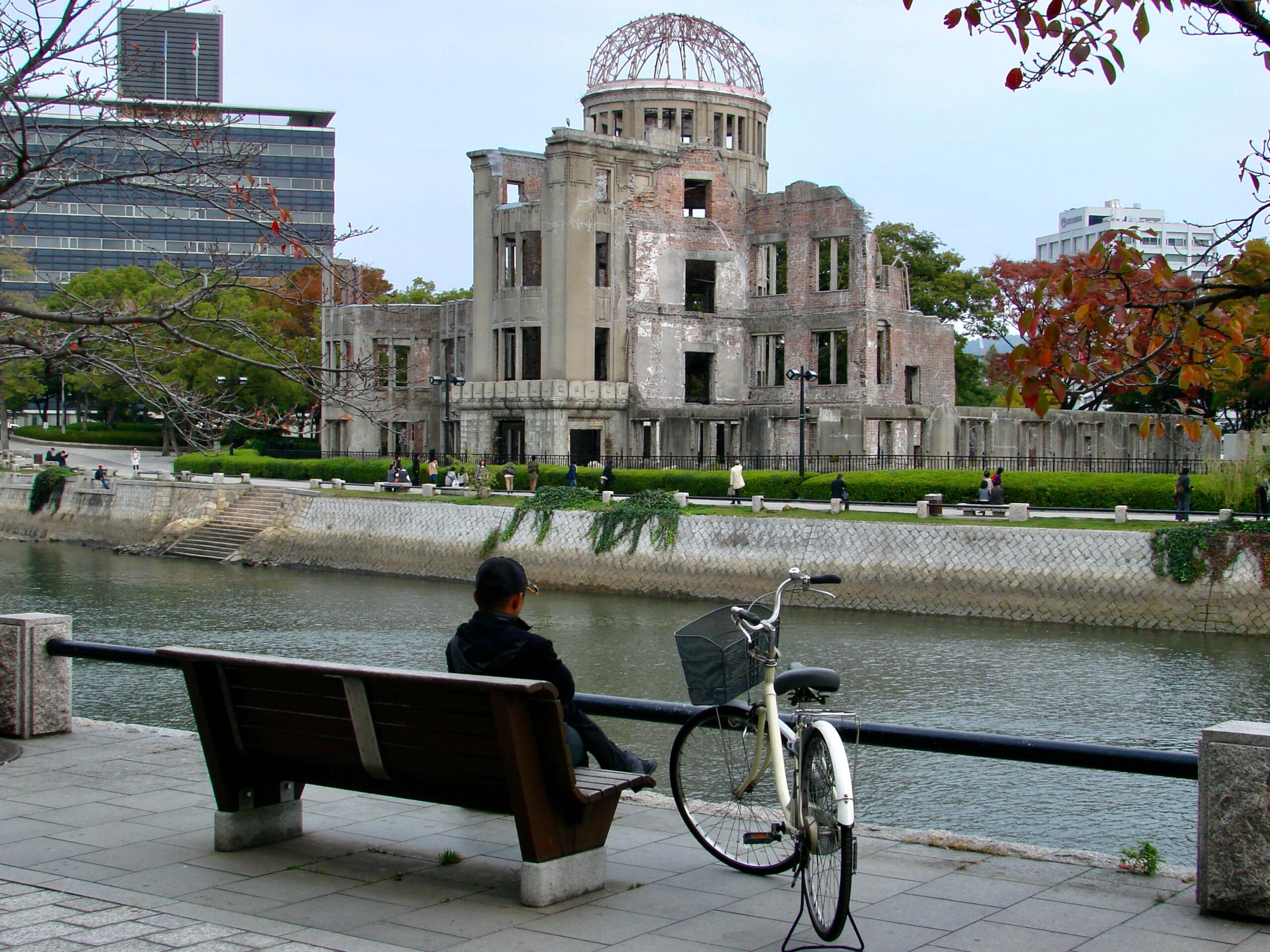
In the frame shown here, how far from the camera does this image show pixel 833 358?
48.8 m

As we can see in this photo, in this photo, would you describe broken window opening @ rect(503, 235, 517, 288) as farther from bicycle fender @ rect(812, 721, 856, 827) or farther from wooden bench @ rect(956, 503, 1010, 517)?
bicycle fender @ rect(812, 721, 856, 827)

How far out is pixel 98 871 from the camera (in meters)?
6.43

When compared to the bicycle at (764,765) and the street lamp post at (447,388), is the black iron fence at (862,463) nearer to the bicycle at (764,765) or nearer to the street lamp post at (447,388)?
the street lamp post at (447,388)

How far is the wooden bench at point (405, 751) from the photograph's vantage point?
584 centimetres

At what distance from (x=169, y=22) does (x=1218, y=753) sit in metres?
11.4

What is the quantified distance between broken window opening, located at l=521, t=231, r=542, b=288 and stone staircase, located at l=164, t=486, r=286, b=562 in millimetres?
12622

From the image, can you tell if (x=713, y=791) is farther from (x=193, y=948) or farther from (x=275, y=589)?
(x=275, y=589)

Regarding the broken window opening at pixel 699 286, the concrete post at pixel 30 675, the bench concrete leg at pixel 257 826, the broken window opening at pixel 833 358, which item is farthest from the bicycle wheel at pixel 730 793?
the broken window opening at pixel 699 286

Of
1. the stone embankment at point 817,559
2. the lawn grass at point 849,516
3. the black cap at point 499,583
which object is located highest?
the black cap at point 499,583

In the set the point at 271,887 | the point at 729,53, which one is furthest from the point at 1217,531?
the point at 729,53

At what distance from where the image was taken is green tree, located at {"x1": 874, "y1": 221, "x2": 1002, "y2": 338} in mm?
67062

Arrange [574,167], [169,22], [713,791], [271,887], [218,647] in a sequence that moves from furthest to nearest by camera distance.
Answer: [574,167]
[218,647]
[169,22]
[713,791]
[271,887]

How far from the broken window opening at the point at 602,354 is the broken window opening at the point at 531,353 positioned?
7.23ft

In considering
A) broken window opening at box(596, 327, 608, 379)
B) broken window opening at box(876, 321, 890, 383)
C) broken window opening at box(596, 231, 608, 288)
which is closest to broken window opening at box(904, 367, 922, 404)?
broken window opening at box(876, 321, 890, 383)
